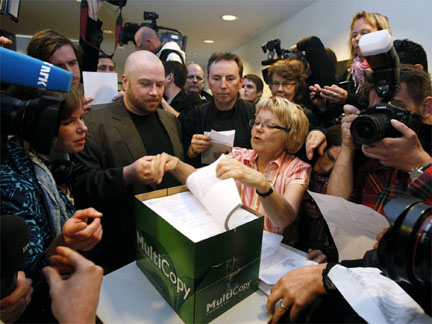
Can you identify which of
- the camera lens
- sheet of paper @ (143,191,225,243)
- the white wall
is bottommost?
sheet of paper @ (143,191,225,243)

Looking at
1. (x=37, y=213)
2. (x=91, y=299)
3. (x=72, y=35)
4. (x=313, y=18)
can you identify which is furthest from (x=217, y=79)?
(x=72, y=35)

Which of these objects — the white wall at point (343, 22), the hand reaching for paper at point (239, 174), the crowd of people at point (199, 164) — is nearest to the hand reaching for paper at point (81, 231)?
the crowd of people at point (199, 164)

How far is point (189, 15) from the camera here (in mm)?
4406

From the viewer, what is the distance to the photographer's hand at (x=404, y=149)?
0.90 metres

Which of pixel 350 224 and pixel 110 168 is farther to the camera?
pixel 110 168

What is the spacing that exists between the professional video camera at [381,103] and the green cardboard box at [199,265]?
1.71ft

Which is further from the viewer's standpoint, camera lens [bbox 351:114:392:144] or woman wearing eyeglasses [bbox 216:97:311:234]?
woman wearing eyeglasses [bbox 216:97:311:234]

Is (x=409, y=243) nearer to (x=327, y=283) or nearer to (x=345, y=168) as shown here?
(x=327, y=283)

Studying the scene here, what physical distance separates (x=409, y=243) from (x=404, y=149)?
0.54 m

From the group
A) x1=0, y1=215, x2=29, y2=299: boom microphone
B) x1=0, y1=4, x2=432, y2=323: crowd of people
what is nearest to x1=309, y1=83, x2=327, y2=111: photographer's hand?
x1=0, y1=4, x2=432, y2=323: crowd of people

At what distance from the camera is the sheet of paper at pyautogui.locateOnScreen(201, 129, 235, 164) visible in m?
1.49

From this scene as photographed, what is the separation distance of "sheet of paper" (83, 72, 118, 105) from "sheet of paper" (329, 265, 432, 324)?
1665 mm

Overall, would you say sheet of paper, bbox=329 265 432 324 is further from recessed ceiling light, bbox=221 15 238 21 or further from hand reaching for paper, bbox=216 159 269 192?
recessed ceiling light, bbox=221 15 238 21

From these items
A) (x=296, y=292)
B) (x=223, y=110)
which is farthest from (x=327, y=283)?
(x=223, y=110)
